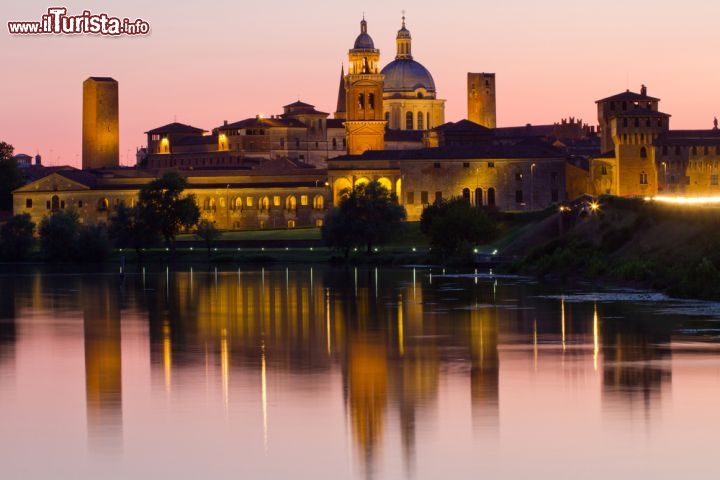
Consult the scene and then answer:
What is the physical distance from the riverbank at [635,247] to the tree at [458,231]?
301 centimetres

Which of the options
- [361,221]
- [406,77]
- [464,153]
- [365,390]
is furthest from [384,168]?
[365,390]

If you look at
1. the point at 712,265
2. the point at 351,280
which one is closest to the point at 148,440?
the point at 712,265

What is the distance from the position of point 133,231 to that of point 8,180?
46779 mm

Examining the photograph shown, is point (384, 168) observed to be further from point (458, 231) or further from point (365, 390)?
point (365, 390)

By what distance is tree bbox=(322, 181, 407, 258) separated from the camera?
8500cm

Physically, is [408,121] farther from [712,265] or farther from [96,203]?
[712,265]

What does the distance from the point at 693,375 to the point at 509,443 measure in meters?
6.93

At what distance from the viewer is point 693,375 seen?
83.8ft

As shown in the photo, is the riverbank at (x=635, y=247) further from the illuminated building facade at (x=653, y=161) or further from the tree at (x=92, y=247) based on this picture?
the illuminated building facade at (x=653, y=161)

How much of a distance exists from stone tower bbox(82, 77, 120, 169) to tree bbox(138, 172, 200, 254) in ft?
172

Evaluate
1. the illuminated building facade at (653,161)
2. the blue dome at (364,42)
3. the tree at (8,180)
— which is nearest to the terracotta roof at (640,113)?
the illuminated building facade at (653,161)

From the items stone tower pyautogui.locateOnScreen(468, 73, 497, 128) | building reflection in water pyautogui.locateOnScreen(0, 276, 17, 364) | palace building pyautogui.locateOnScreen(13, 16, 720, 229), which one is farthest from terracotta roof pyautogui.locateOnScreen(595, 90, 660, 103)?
building reflection in water pyautogui.locateOnScreen(0, 276, 17, 364)

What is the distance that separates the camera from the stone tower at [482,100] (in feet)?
502

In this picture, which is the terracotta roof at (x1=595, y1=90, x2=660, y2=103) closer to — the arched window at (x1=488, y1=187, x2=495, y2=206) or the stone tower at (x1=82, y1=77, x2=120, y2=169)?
the arched window at (x1=488, y1=187, x2=495, y2=206)
